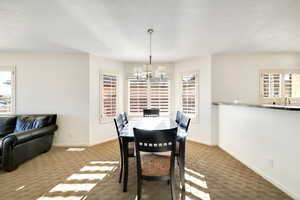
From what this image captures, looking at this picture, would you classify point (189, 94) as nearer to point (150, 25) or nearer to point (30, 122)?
point (150, 25)

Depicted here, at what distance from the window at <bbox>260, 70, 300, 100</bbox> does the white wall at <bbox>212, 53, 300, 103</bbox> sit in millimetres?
234

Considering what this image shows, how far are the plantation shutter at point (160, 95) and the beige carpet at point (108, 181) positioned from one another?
221 cm

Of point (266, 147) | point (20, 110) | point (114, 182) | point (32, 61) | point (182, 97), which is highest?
point (32, 61)

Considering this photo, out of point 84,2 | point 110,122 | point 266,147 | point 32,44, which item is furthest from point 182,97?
point 32,44

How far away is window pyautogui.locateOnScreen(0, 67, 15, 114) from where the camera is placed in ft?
13.6

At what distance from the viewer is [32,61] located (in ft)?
13.8

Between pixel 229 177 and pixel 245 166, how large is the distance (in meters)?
0.69

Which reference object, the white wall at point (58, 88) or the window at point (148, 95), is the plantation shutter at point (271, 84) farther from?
the white wall at point (58, 88)

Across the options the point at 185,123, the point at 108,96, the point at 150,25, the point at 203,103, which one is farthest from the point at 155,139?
the point at 108,96

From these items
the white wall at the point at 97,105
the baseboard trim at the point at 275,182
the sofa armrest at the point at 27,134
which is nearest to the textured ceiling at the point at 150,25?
the white wall at the point at 97,105

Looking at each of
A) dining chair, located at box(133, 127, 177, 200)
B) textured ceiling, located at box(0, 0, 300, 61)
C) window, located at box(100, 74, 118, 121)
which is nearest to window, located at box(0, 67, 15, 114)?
textured ceiling, located at box(0, 0, 300, 61)

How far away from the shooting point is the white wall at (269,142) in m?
2.05

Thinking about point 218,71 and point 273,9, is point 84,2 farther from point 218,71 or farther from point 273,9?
point 218,71

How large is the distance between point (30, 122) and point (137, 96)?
123 inches
